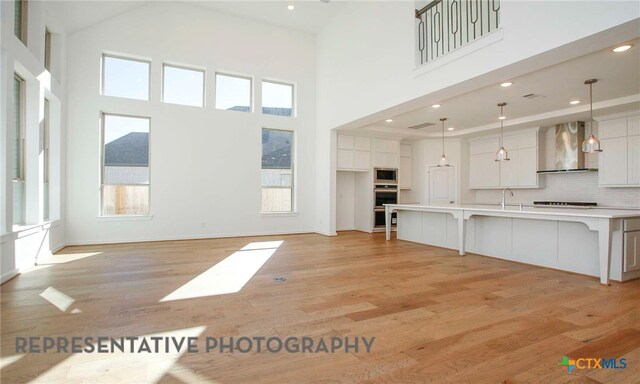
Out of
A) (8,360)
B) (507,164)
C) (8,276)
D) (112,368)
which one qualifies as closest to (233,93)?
(8,276)

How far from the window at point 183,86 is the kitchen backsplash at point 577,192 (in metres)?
7.73

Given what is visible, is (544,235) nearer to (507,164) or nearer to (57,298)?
(507,164)

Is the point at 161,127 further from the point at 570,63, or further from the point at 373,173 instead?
the point at 570,63

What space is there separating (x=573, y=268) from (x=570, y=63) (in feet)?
8.39

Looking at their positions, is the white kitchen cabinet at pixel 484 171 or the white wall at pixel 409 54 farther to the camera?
the white kitchen cabinet at pixel 484 171

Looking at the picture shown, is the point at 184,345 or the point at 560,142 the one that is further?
the point at 560,142

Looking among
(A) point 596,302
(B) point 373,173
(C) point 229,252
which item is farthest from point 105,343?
(B) point 373,173

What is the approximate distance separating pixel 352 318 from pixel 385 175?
6.32 m

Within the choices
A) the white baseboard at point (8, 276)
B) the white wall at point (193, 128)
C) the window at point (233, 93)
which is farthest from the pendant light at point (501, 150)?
the white baseboard at point (8, 276)

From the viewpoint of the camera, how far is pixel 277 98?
7.83m

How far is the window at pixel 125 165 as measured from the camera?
6.26 meters

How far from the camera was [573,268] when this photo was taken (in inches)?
161

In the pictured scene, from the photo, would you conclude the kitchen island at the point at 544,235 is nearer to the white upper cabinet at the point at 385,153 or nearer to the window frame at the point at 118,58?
the white upper cabinet at the point at 385,153

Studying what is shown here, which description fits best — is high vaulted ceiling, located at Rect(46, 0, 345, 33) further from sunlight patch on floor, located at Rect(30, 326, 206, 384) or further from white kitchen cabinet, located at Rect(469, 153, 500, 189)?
sunlight patch on floor, located at Rect(30, 326, 206, 384)
